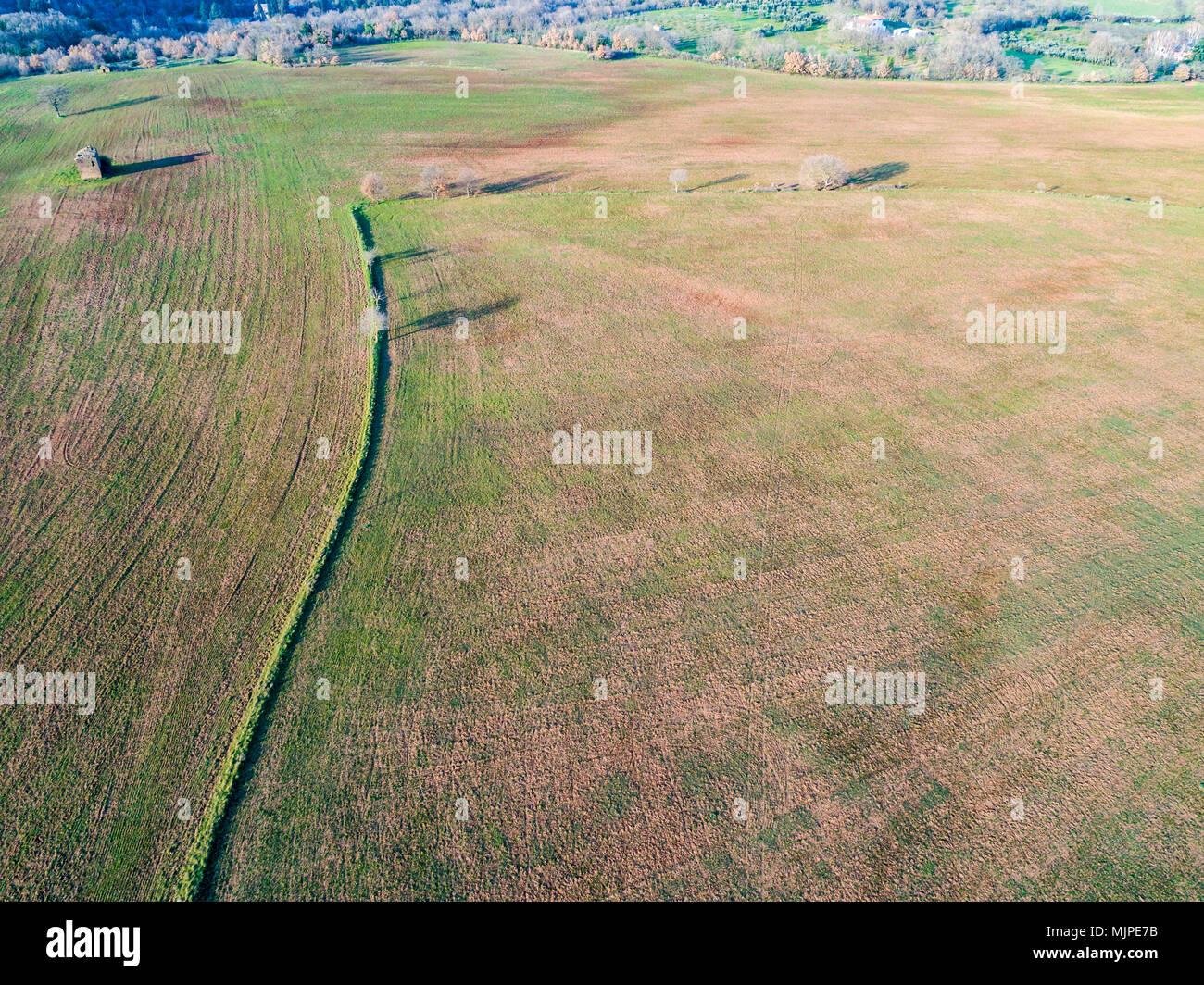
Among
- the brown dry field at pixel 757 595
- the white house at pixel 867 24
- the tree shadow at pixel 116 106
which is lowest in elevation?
the brown dry field at pixel 757 595

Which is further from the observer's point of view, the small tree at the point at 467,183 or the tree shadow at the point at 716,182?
the tree shadow at the point at 716,182

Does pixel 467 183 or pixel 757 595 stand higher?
pixel 467 183

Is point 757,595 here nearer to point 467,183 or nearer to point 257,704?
point 257,704

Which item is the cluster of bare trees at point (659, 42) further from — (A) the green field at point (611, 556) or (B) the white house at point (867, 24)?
(A) the green field at point (611, 556)

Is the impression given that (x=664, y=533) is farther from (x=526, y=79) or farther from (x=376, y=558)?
(x=526, y=79)

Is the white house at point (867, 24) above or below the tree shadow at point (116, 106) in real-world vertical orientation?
above

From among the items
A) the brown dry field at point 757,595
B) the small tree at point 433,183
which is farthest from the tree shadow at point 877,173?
the small tree at point 433,183

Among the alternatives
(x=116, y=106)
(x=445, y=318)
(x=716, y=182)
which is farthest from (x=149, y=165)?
(x=716, y=182)
